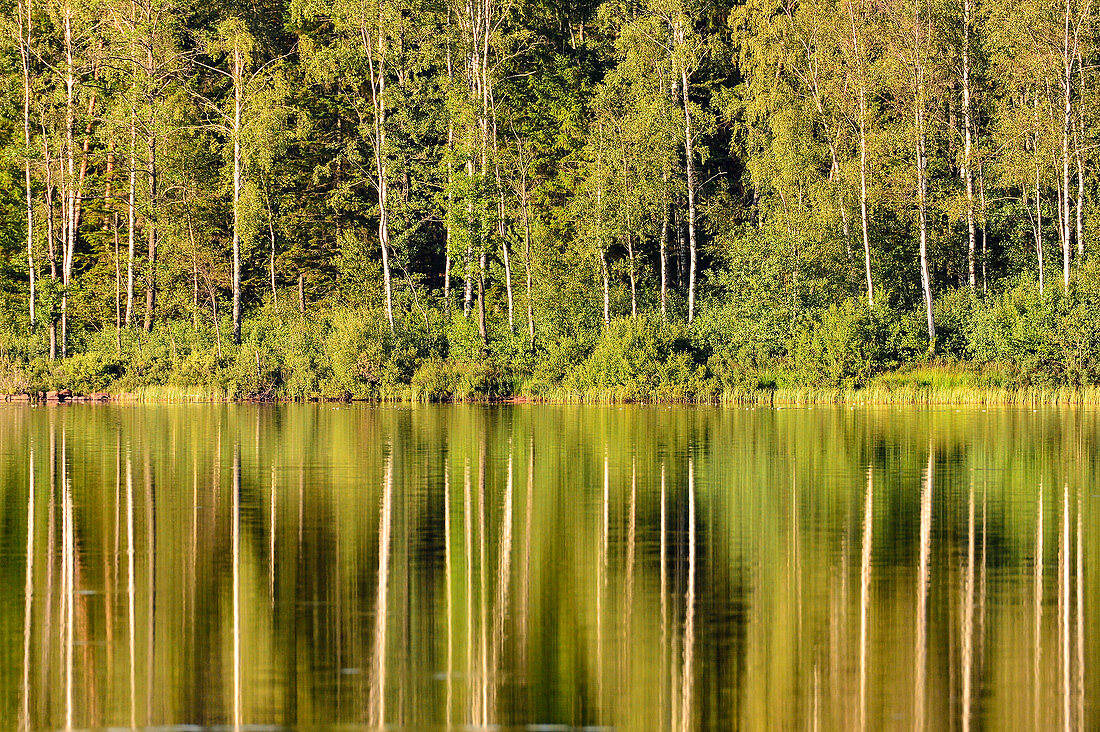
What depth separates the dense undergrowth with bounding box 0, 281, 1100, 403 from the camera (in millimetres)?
56969

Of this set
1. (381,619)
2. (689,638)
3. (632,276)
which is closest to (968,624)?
(689,638)

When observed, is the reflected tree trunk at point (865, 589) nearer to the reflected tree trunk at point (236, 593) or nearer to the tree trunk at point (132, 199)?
the reflected tree trunk at point (236, 593)

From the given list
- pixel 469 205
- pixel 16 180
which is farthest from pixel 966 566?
pixel 16 180

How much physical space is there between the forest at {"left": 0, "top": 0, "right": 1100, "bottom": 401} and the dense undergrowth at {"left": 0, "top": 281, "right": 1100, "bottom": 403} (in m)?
0.15

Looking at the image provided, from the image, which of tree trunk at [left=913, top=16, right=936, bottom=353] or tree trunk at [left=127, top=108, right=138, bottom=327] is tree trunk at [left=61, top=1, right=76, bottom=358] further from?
tree trunk at [left=913, top=16, right=936, bottom=353]

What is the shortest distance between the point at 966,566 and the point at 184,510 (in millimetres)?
11704

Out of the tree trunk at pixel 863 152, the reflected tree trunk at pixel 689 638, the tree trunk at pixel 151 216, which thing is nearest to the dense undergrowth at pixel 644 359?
the tree trunk at pixel 863 152

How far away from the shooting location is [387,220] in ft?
238

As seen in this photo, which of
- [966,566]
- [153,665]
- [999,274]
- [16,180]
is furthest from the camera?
[16,180]

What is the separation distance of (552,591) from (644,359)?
42870 mm

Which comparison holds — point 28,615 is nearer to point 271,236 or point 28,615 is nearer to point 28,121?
point 271,236

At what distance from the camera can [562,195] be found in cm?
7838

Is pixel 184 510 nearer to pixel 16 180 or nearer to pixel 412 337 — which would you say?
pixel 412 337

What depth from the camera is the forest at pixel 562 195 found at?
60.6m
